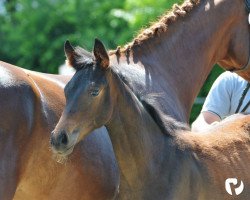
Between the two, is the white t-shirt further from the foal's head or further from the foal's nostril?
the foal's nostril

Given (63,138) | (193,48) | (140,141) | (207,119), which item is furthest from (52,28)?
(63,138)

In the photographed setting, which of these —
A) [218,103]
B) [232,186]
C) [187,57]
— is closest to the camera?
[232,186]

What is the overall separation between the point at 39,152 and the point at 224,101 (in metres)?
1.94

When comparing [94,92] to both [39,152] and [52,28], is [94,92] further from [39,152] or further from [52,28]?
[52,28]

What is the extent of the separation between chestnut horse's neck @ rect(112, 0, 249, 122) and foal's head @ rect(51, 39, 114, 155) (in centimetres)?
92

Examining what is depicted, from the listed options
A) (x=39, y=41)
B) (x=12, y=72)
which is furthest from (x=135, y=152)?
(x=39, y=41)

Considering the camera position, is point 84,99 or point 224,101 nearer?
point 84,99

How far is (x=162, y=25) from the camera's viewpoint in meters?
5.29

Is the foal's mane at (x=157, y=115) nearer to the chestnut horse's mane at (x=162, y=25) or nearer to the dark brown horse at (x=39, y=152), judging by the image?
the dark brown horse at (x=39, y=152)

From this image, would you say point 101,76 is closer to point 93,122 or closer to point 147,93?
point 93,122

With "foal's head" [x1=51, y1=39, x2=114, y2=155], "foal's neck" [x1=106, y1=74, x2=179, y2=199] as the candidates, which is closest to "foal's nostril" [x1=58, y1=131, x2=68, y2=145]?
"foal's head" [x1=51, y1=39, x2=114, y2=155]

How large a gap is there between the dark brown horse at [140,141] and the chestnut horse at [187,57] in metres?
0.02

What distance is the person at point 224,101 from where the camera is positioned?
5.98 m

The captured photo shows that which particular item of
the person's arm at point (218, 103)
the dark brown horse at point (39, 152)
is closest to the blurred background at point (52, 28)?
the person's arm at point (218, 103)
